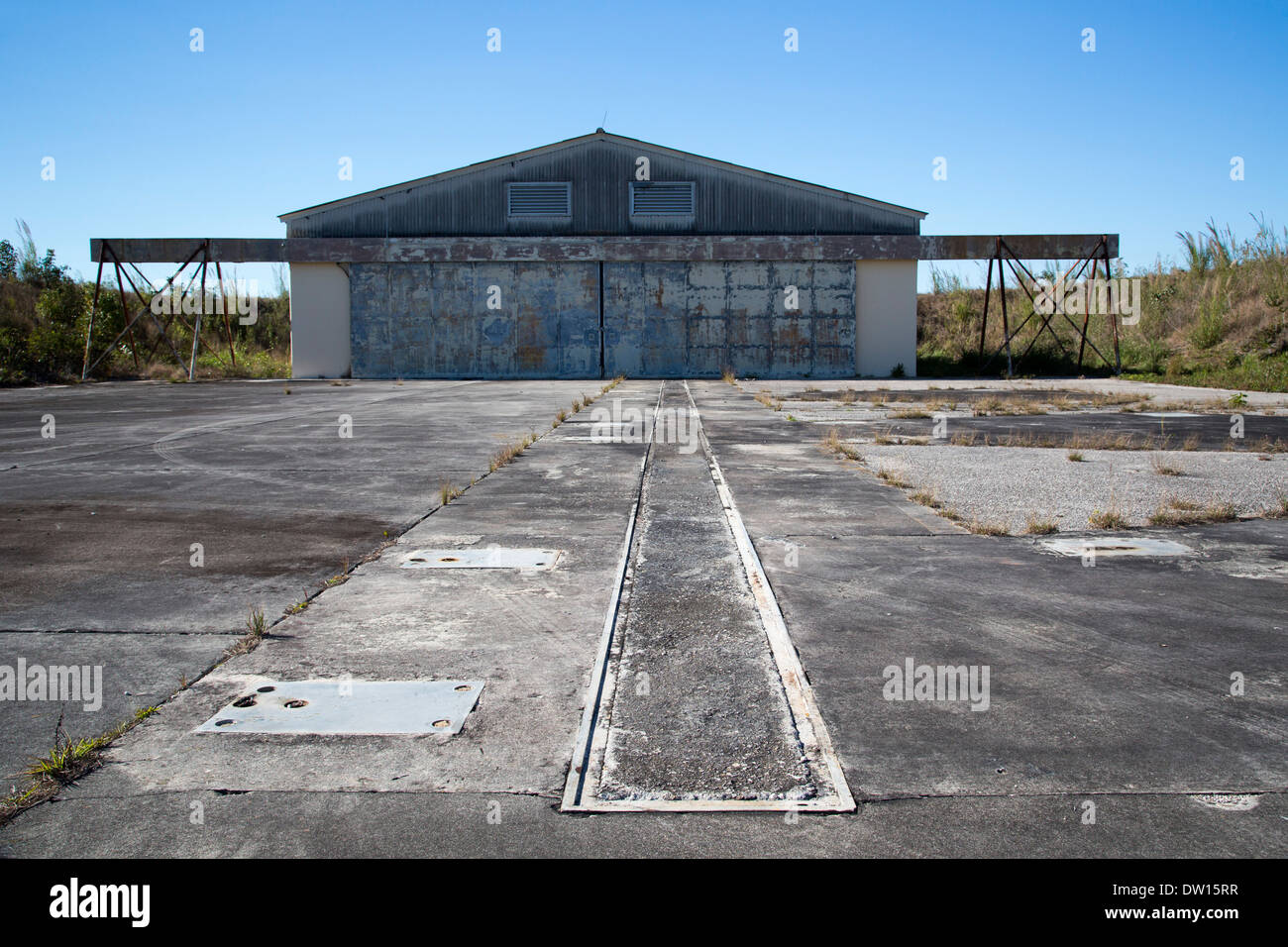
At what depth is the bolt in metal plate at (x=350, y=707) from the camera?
3.43 meters

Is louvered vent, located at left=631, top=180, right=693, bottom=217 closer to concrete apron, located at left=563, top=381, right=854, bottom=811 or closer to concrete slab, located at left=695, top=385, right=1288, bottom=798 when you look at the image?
concrete slab, located at left=695, top=385, right=1288, bottom=798

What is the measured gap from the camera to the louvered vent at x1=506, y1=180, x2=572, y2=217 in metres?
32.5

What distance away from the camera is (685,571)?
5.69 m

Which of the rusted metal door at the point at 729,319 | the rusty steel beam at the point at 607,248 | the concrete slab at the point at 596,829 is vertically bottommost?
the concrete slab at the point at 596,829

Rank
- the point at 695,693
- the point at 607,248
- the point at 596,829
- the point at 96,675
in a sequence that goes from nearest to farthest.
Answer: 1. the point at 596,829
2. the point at 695,693
3. the point at 96,675
4. the point at 607,248

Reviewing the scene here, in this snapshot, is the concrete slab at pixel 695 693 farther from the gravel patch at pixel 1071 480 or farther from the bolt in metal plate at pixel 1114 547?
the gravel patch at pixel 1071 480

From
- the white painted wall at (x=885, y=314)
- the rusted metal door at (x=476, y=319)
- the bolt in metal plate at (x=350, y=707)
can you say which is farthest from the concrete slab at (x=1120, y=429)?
the rusted metal door at (x=476, y=319)

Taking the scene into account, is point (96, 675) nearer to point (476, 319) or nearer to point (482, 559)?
point (482, 559)

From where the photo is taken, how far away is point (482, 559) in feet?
19.8

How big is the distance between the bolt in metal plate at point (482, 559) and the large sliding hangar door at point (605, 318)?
26814 millimetres

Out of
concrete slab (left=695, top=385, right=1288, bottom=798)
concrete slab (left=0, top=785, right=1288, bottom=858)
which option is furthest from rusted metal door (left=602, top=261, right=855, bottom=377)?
Result: concrete slab (left=0, top=785, right=1288, bottom=858)

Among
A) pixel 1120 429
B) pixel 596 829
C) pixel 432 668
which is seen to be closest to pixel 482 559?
pixel 432 668

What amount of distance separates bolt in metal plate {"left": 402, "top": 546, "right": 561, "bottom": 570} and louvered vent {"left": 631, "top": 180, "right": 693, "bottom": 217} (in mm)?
27866

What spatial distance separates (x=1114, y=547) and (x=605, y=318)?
2717 centimetres
